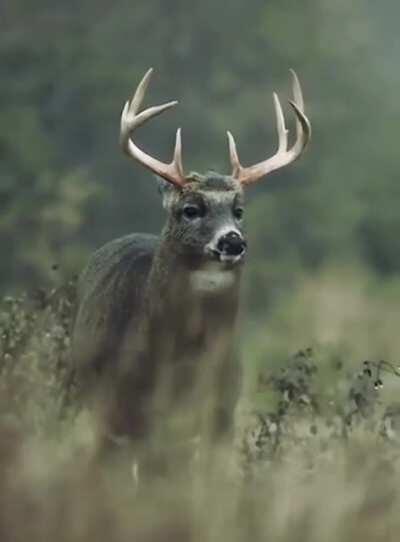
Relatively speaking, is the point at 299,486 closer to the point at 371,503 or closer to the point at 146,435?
the point at 371,503

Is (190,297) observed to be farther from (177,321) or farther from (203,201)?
(203,201)

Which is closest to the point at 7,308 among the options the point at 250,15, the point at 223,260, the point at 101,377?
the point at 101,377

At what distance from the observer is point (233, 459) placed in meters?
9.18

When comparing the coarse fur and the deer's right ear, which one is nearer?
the coarse fur

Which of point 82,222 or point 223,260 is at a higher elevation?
point 223,260

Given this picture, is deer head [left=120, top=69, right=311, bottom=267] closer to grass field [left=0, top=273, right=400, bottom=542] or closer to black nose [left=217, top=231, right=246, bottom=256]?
black nose [left=217, top=231, right=246, bottom=256]

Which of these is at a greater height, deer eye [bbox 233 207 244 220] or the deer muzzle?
deer eye [bbox 233 207 244 220]

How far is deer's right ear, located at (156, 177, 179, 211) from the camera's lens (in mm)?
11758

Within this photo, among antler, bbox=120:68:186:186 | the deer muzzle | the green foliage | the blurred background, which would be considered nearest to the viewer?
the deer muzzle

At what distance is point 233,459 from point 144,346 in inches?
92.9

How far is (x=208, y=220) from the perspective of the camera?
11430 mm

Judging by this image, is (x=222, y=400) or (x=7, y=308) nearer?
(x=222, y=400)

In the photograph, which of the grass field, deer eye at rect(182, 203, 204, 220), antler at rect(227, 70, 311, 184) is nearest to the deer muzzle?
deer eye at rect(182, 203, 204, 220)

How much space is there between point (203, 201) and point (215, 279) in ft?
1.64
